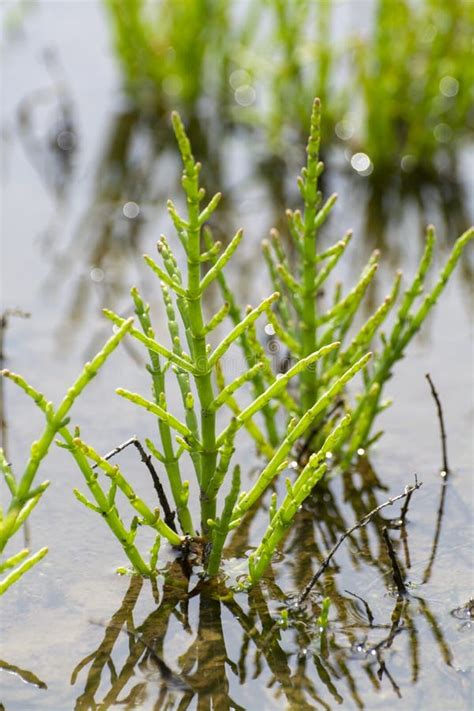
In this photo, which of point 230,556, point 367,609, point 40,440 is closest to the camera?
point 40,440

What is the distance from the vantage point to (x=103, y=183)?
5113mm

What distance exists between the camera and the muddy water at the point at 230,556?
7.16ft

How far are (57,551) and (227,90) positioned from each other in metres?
3.66

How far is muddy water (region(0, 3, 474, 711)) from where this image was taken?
218 centimetres

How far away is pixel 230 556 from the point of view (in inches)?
103

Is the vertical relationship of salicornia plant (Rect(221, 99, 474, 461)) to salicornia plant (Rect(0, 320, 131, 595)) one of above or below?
above

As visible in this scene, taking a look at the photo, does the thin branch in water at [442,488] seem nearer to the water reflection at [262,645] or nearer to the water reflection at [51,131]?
the water reflection at [262,645]

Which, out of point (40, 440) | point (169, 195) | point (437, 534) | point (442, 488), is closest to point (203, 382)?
point (40, 440)

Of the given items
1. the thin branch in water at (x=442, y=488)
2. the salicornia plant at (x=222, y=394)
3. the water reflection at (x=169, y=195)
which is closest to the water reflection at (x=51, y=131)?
the water reflection at (x=169, y=195)

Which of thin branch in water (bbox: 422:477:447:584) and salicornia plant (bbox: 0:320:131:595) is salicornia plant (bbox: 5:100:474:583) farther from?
thin branch in water (bbox: 422:477:447:584)

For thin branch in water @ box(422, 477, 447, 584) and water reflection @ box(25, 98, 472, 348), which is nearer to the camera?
thin branch in water @ box(422, 477, 447, 584)

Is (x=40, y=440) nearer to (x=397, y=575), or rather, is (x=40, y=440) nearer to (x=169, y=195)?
(x=397, y=575)

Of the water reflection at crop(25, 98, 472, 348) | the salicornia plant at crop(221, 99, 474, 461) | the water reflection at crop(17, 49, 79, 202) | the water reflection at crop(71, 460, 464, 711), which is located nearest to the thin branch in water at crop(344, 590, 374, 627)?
the water reflection at crop(71, 460, 464, 711)

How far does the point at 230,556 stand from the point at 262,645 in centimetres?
36
